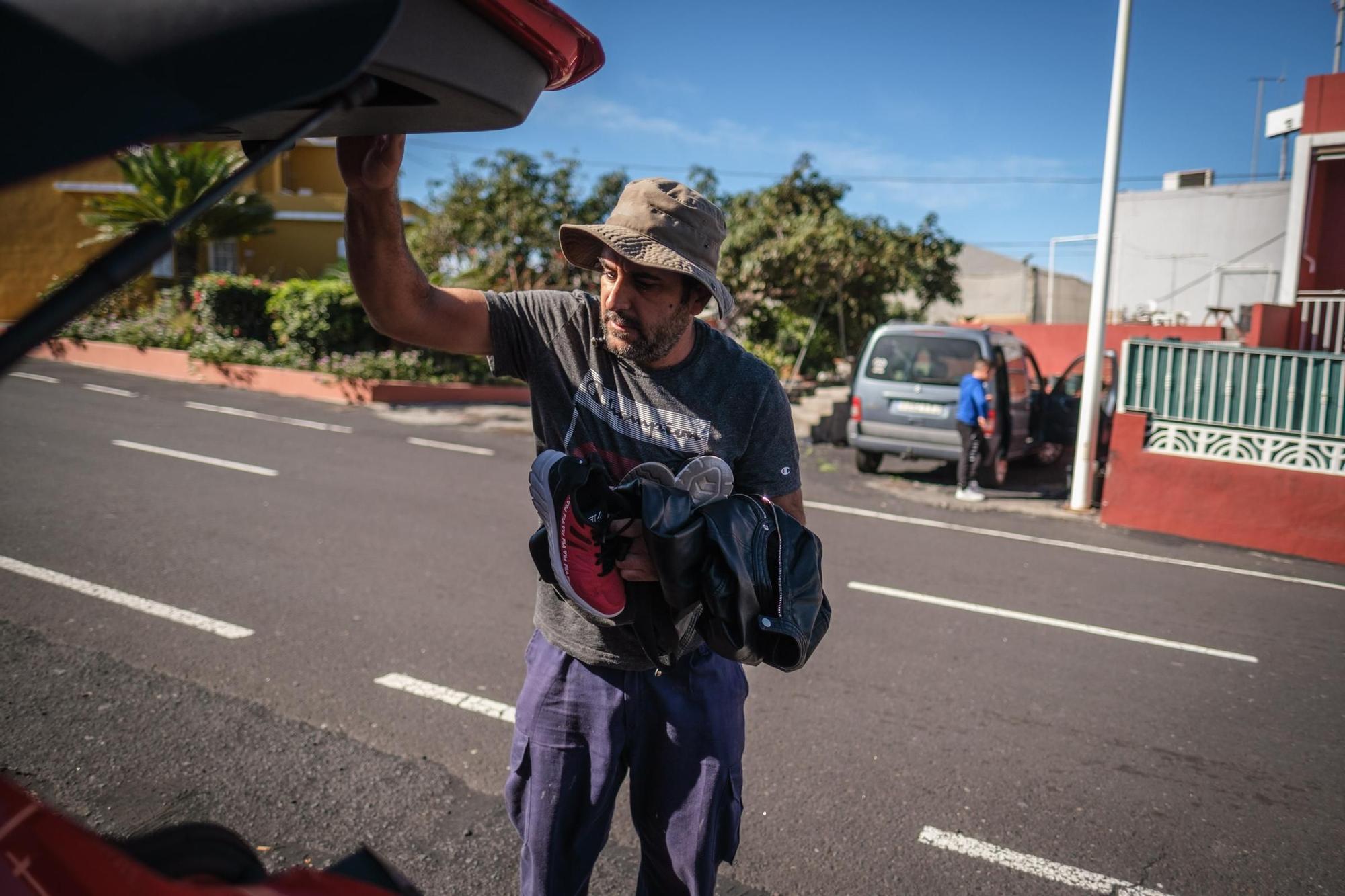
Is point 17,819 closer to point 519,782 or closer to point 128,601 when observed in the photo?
point 519,782

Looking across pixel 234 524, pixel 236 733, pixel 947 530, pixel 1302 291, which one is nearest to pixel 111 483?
pixel 234 524

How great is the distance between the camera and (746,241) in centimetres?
1812

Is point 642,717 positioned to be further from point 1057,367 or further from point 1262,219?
point 1262,219

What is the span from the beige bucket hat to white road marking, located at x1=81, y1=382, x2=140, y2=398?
1429 cm

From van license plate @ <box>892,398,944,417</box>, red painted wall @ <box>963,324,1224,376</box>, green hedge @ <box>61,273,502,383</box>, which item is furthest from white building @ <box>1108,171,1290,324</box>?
green hedge @ <box>61,273,502,383</box>

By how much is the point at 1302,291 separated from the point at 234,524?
1329cm

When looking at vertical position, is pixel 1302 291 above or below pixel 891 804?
above

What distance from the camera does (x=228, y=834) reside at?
1285mm

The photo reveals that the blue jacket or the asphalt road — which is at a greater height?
the blue jacket

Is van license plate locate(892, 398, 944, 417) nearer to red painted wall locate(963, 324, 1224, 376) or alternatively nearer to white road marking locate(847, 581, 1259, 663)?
white road marking locate(847, 581, 1259, 663)

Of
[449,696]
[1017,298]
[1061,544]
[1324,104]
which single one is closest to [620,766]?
[449,696]

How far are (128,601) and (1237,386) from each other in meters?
9.06

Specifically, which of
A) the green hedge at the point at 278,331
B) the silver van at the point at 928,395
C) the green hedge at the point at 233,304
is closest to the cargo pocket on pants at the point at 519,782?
the silver van at the point at 928,395

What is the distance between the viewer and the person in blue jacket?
30.9 feet
